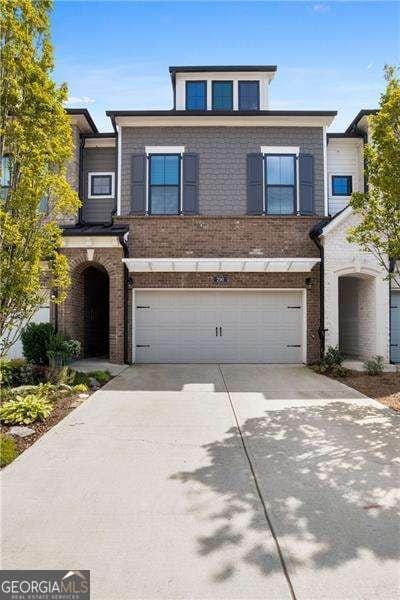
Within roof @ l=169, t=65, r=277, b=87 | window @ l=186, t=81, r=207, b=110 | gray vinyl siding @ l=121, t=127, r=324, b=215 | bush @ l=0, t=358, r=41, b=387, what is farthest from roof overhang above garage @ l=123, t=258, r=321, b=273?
roof @ l=169, t=65, r=277, b=87

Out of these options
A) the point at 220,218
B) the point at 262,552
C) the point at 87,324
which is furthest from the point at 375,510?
the point at 87,324

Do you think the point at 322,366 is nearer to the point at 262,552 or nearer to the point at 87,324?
the point at 87,324

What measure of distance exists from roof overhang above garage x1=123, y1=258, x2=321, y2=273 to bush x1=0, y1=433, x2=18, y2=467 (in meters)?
7.53

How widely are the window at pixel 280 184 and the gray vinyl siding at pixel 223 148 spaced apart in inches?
21.7

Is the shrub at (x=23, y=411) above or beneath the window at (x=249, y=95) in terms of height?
beneath

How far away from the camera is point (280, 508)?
12.3 feet

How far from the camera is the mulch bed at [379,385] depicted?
8.14 m

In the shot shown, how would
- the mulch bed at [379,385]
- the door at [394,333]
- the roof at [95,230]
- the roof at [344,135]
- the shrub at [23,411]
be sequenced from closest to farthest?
1. the shrub at [23,411]
2. the mulch bed at [379,385]
3. the roof at [95,230]
4. the door at [394,333]
5. the roof at [344,135]

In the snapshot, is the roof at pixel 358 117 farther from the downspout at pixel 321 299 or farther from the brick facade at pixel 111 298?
the brick facade at pixel 111 298

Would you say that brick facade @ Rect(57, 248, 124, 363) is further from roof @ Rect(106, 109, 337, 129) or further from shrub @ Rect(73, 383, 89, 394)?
roof @ Rect(106, 109, 337, 129)

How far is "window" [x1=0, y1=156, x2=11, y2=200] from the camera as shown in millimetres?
6113

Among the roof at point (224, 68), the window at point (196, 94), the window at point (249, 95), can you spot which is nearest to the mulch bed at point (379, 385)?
the window at point (249, 95)

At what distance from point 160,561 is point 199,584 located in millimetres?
375

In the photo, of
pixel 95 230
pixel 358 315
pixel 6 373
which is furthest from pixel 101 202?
pixel 358 315
